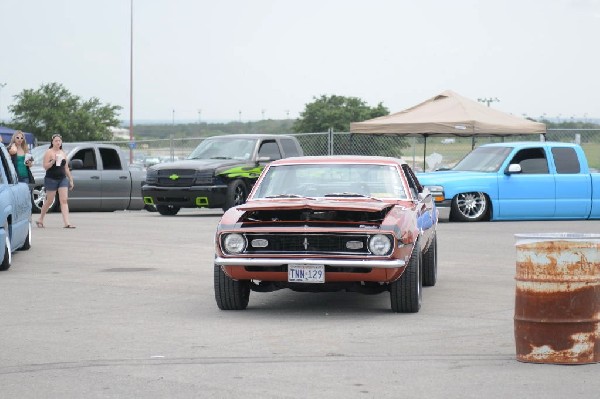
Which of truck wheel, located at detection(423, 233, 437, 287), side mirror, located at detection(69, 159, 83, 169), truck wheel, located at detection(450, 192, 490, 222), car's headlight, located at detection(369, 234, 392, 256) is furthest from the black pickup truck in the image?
car's headlight, located at detection(369, 234, 392, 256)

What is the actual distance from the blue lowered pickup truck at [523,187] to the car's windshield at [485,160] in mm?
28

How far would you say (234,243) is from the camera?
35.9 ft

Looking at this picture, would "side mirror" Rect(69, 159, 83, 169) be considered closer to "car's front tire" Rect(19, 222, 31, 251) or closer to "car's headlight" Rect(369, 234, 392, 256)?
"car's front tire" Rect(19, 222, 31, 251)

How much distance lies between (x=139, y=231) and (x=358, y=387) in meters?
14.8

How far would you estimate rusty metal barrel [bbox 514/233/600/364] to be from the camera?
8406 millimetres

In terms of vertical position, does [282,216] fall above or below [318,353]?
above

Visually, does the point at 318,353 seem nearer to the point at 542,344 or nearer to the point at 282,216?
the point at 542,344

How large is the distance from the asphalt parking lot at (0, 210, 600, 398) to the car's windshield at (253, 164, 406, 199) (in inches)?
41.8

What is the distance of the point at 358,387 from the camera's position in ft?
25.0

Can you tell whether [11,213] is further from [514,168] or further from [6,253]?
[514,168]

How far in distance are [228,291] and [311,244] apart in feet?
3.09

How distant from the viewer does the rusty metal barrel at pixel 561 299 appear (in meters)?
8.41

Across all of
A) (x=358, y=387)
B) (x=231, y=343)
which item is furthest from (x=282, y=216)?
(x=358, y=387)

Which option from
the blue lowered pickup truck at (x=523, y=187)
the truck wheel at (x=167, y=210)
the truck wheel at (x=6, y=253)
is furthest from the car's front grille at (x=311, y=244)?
the truck wheel at (x=167, y=210)
